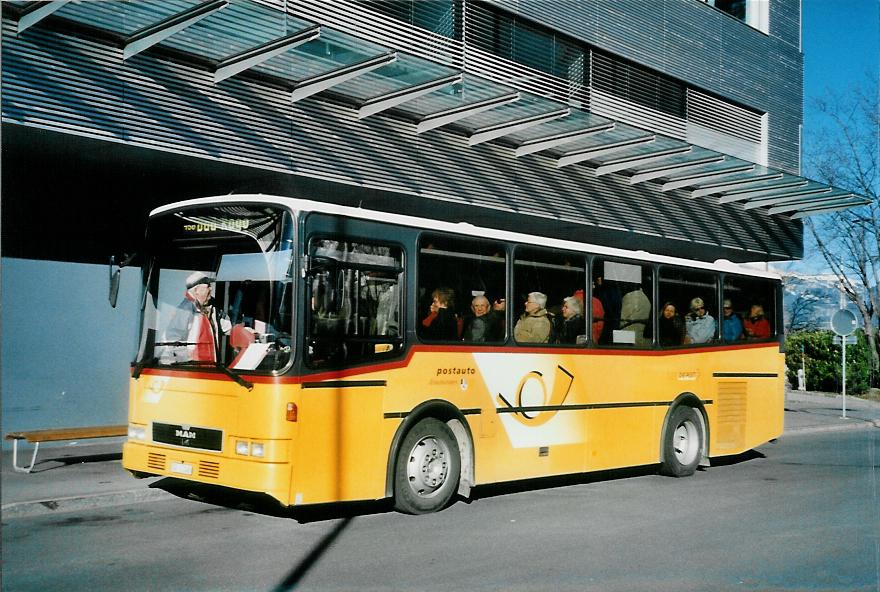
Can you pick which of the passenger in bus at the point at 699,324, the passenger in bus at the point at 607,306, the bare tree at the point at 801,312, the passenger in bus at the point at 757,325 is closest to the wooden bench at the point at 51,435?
the passenger in bus at the point at 607,306

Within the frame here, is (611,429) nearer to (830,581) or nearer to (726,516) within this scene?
(726,516)

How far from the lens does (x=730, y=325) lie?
13523 millimetres

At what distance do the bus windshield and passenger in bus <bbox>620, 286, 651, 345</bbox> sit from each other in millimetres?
5218

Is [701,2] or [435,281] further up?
[701,2]

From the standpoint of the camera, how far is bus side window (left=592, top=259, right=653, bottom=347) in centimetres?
1146

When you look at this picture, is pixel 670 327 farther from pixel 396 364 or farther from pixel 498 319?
pixel 396 364

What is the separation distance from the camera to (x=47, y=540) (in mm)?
7785

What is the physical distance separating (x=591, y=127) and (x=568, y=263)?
7.11 metres

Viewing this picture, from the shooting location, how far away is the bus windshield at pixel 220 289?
8.04 metres

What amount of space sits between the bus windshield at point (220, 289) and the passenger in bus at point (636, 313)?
5218 mm

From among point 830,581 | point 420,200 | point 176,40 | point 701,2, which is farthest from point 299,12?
point 701,2

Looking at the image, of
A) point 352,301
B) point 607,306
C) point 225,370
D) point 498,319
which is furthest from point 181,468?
point 607,306

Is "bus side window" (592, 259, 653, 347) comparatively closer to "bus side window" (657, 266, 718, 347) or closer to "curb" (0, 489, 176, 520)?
"bus side window" (657, 266, 718, 347)

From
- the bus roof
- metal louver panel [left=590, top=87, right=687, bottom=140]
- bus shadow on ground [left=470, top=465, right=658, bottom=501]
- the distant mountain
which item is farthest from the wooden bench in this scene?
the distant mountain
